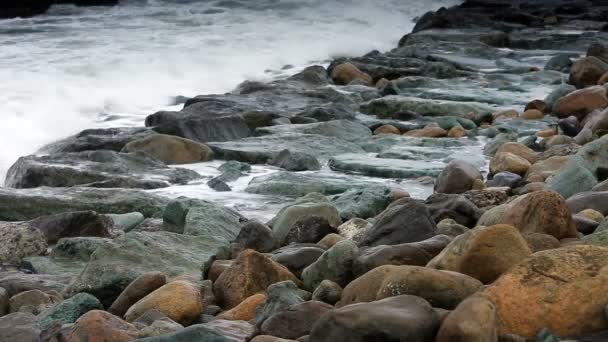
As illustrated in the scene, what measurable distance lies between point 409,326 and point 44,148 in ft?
15.3

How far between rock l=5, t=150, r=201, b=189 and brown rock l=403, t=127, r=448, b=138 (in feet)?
5.47

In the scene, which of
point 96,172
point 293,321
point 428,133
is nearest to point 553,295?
point 293,321

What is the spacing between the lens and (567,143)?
5336mm

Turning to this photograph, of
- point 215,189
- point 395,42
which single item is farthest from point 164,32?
point 215,189

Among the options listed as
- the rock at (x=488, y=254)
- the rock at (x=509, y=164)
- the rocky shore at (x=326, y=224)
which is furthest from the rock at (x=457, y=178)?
the rock at (x=488, y=254)

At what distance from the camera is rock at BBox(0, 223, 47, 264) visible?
3.71 metres

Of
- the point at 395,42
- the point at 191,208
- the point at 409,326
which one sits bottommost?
the point at 395,42

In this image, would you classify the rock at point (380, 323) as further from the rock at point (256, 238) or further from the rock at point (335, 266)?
the rock at point (256, 238)

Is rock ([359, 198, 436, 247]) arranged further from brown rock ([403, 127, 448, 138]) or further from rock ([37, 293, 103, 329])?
brown rock ([403, 127, 448, 138])

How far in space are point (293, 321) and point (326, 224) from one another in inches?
50.6

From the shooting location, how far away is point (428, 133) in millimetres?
6402

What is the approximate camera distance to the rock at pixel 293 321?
228 centimetres

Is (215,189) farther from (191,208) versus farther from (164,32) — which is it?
(164,32)

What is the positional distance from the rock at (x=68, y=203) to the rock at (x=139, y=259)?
2.81ft
